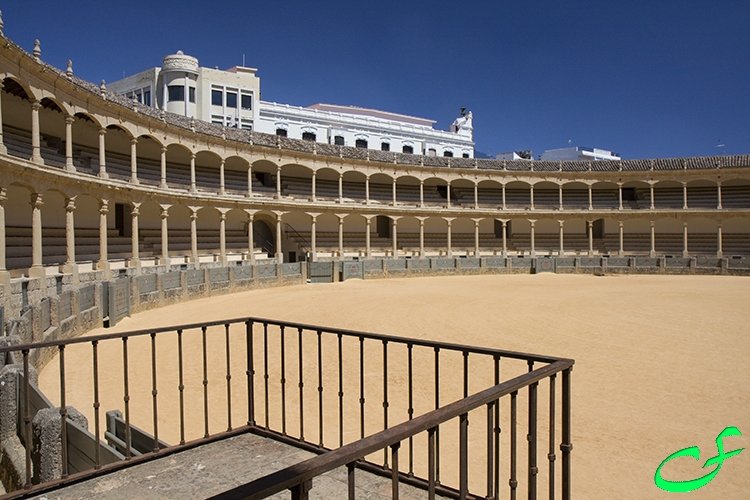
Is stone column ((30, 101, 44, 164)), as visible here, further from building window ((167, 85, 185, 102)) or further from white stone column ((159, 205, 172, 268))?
building window ((167, 85, 185, 102))

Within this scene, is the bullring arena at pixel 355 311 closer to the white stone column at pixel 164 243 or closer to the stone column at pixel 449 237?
the white stone column at pixel 164 243

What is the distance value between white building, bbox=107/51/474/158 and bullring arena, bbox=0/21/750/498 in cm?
784

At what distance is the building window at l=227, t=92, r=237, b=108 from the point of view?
127 ft

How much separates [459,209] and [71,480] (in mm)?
34908

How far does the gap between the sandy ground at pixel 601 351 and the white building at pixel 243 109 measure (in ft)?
76.4

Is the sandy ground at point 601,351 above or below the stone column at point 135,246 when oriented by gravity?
below

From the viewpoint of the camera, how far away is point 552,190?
4188 centimetres

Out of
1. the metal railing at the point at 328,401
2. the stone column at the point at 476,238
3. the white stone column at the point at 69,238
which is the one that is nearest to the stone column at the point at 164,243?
the white stone column at the point at 69,238

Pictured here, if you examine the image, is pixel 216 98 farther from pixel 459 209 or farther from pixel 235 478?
pixel 235 478

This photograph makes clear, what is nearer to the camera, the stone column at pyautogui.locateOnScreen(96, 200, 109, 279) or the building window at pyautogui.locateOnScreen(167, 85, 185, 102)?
the stone column at pyautogui.locateOnScreen(96, 200, 109, 279)

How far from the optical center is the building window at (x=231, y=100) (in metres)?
38.7

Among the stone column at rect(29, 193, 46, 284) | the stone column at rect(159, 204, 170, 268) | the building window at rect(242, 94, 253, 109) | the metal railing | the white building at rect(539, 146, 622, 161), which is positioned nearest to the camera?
the metal railing

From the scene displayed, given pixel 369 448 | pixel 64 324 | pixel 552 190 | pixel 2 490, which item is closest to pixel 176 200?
pixel 64 324

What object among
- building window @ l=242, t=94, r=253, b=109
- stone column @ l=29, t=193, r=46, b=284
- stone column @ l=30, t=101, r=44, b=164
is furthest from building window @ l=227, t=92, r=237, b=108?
stone column @ l=29, t=193, r=46, b=284
